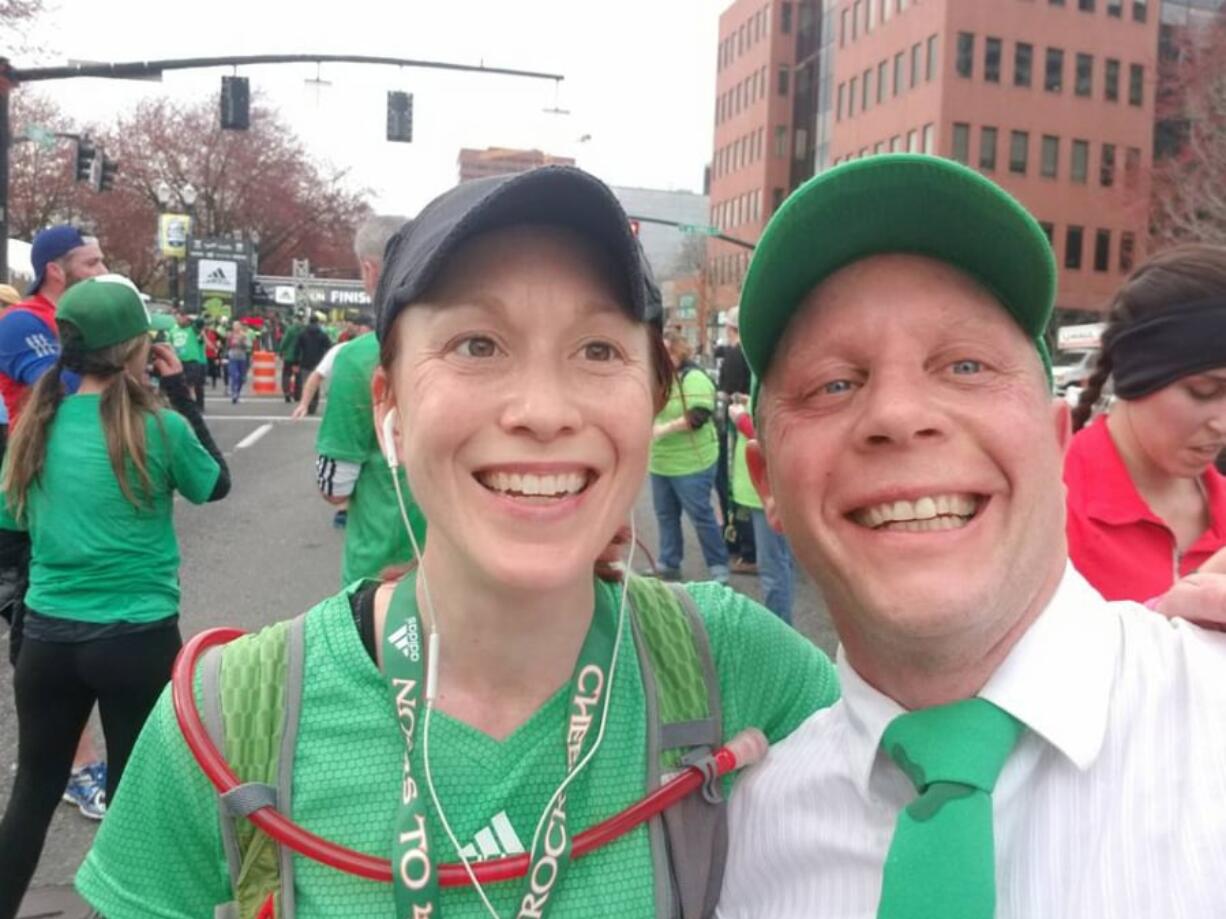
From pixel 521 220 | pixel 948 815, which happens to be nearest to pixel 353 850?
pixel 948 815

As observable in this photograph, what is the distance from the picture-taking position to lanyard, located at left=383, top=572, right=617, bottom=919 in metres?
1.32

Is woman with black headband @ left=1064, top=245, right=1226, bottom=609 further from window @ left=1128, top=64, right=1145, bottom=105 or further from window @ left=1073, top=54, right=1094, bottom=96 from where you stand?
window @ left=1128, top=64, right=1145, bottom=105

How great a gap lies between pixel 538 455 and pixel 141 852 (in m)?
0.73

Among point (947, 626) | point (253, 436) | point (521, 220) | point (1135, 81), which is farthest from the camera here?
point (1135, 81)

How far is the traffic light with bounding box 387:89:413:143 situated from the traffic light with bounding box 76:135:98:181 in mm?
6096

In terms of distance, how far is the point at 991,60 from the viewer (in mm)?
52000

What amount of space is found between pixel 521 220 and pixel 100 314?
8.38ft

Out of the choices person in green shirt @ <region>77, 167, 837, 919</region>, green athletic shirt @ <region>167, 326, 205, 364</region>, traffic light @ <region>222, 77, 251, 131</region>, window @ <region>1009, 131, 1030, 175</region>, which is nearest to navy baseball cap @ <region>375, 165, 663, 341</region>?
person in green shirt @ <region>77, 167, 837, 919</region>

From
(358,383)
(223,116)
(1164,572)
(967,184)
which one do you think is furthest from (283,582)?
(223,116)

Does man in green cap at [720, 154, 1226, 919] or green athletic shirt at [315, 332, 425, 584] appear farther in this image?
green athletic shirt at [315, 332, 425, 584]

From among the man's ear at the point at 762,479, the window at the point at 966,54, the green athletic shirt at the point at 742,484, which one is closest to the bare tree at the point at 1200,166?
the window at the point at 966,54

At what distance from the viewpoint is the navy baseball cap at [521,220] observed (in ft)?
4.57

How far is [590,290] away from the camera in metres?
1.46

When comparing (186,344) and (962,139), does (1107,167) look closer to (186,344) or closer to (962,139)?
(962,139)
